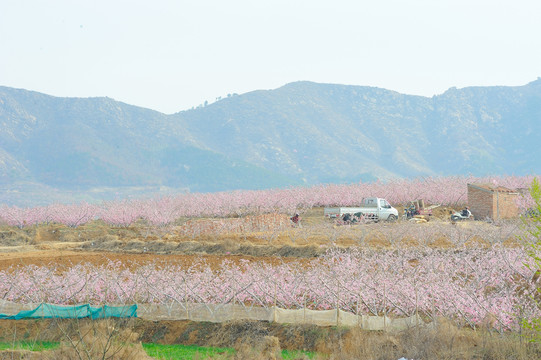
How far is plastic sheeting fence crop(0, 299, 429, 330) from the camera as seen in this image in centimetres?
1476

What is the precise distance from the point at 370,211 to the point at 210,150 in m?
136

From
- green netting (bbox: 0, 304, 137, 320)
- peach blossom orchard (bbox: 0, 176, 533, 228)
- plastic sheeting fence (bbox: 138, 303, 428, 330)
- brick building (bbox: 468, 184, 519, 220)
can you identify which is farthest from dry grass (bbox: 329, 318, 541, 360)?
peach blossom orchard (bbox: 0, 176, 533, 228)

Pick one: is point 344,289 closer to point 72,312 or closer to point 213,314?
point 213,314

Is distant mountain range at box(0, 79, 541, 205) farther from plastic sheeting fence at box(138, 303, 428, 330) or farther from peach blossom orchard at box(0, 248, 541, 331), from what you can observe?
plastic sheeting fence at box(138, 303, 428, 330)

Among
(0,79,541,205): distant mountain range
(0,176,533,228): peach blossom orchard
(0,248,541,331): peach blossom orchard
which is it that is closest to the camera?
(0,248,541,331): peach blossom orchard

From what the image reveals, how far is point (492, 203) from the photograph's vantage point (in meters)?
37.9

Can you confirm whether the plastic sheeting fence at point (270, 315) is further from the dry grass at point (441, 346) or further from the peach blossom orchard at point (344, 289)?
the dry grass at point (441, 346)

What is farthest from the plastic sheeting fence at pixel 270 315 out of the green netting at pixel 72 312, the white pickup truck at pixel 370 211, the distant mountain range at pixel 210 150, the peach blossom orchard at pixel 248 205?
the distant mountain range at pixel 210 150

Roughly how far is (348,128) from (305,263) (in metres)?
175

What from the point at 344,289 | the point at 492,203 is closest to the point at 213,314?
the point at 344,289

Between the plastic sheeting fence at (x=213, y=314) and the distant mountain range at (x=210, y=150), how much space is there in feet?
419

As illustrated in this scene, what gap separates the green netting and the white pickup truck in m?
25.1

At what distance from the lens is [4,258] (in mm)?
30031

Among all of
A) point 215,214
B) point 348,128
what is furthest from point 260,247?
point 348,128
